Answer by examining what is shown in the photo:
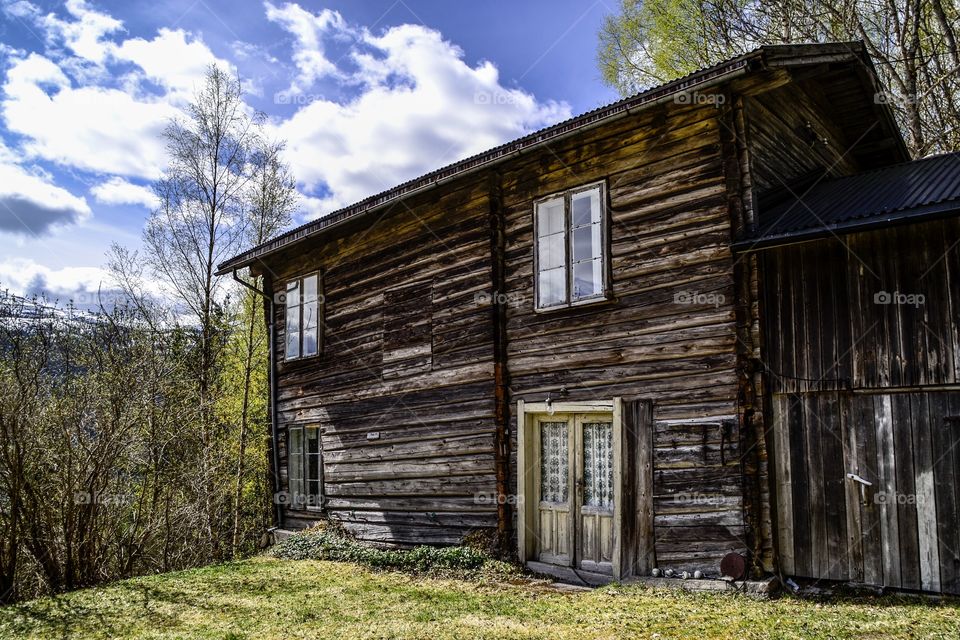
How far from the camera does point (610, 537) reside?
877 cm

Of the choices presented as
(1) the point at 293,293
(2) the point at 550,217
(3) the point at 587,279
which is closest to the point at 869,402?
(3) the point at 587,279

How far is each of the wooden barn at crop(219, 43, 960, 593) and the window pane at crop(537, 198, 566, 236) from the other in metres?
0.03

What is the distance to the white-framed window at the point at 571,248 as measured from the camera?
357 inches

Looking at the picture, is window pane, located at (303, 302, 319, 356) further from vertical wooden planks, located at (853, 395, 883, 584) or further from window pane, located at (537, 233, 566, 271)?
vertical wooden planks, located at (853, 395, 883, 584)

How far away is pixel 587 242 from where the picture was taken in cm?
925

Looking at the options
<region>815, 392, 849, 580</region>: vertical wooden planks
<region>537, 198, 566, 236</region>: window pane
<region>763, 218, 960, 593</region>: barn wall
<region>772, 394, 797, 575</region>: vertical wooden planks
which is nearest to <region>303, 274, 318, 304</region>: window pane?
<region>537, 198, 566, 236</region>: window pane

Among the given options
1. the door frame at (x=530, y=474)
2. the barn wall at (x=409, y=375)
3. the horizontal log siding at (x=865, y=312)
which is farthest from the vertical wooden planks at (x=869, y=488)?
the barn wall at (x=409, y=375)

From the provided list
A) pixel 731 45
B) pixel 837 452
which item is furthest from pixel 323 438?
pixel 731 45

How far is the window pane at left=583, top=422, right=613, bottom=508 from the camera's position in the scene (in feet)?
29.2

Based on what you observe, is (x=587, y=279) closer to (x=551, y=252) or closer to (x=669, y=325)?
(x=551, y=252)

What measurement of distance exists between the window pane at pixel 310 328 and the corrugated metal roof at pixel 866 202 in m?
8.89

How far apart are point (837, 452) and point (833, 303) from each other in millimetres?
1563

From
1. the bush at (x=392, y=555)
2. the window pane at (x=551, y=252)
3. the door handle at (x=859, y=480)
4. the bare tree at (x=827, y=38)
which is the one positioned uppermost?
the bare tree at (x=827, y=38)

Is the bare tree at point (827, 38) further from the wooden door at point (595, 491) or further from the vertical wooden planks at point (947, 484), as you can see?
the wooden door at point (595, 491)
